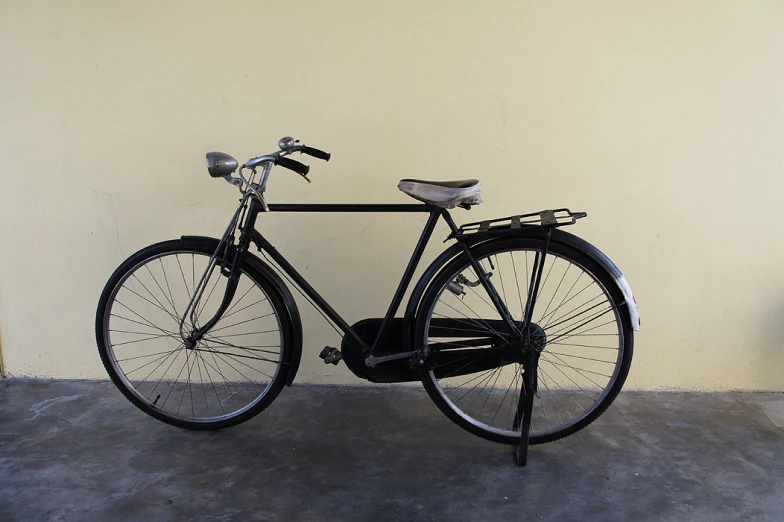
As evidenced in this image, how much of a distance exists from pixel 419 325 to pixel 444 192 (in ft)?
1.69

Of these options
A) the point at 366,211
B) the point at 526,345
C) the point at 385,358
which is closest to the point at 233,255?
the point at 366,211

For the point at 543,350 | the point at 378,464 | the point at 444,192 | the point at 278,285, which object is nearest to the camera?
the point at 444,192

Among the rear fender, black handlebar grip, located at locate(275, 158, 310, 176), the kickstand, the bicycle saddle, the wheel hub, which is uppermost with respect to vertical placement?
black handlebar grip, located at locate(275, 158, 310, 176)

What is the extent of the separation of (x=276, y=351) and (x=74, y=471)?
1.00m

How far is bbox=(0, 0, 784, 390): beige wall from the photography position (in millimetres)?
2572

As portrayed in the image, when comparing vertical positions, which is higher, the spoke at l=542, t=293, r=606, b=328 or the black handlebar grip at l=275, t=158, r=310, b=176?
the black handlebar grip at l=275, t=158, r=310, b=176

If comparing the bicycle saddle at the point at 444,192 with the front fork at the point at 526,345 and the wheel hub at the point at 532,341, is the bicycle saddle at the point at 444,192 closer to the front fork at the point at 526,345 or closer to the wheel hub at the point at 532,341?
the front fork at the point at 526,345

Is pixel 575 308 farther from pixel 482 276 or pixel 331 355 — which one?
pixel 331 355

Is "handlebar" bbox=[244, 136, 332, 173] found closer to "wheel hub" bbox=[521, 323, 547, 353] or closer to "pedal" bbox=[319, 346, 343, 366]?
"pedal" bbox=[319, 346, 343, 366]

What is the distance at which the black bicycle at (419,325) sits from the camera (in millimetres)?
2225

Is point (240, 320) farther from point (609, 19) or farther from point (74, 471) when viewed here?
point (609, 19)

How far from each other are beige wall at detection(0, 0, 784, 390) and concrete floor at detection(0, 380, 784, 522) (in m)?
0.38

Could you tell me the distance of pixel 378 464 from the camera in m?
2.26

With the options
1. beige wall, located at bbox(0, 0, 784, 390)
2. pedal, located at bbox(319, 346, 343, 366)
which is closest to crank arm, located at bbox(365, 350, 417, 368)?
pedal, located at bbox(319, 346, 343, 366)
